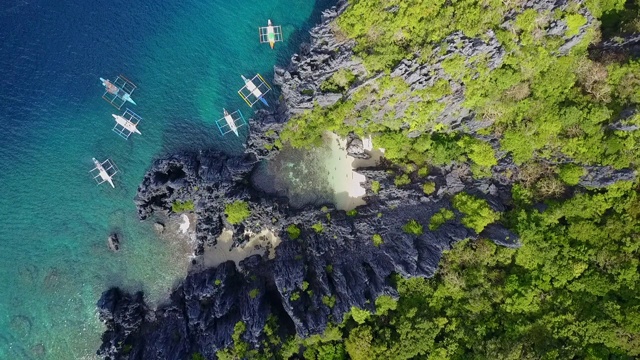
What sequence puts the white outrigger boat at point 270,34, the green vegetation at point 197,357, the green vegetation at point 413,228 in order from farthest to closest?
the white outrigger boat at point 270,34, the green vegetation at point 197,357, the green vegetation at point 413,228

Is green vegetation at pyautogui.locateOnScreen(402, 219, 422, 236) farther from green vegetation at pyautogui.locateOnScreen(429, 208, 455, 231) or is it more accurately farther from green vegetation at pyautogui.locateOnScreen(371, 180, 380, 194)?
green vegetation at pyautogui.locateOnScreen(371, 180, 380, 194)

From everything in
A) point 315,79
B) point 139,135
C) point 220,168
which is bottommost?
point 220,168

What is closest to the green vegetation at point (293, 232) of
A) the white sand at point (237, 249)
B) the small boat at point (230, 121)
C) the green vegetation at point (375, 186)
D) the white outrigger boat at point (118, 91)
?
the white sand at point (237, 249)

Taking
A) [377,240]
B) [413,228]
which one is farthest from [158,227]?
[413,228]

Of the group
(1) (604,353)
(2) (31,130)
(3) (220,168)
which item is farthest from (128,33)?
(1) (604,353)

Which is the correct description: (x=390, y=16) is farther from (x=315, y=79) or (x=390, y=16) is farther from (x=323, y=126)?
(x=323, y=126)

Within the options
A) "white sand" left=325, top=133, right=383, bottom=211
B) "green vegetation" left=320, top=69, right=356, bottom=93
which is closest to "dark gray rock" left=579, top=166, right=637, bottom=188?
"white sand" left=325, top=133, right=383, bottom=211

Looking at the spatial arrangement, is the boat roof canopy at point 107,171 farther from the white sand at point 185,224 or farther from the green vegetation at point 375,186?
the green vegetation at point 375,186
